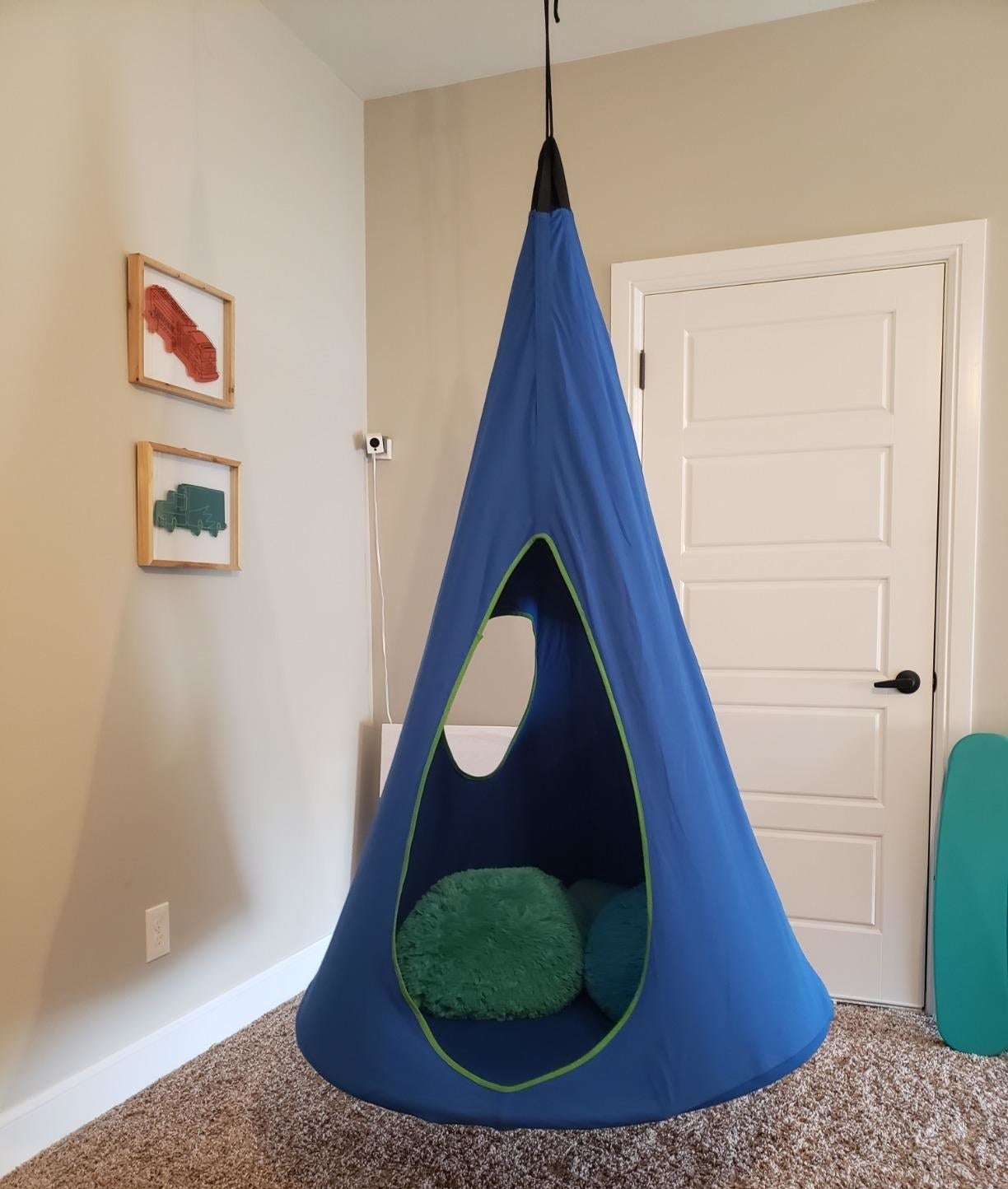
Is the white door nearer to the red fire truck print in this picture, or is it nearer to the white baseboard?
the red fire truck print

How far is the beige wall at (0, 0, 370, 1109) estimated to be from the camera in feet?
5.58

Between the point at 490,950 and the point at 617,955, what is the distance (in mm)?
236

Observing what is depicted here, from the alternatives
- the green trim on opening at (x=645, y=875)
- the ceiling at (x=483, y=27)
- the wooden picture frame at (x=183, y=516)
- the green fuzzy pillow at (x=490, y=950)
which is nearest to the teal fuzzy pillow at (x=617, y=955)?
the green fuzzy pillow at (x=490, y=950)

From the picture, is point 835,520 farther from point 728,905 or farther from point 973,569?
point 728,905

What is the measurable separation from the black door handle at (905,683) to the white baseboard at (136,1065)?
180cm

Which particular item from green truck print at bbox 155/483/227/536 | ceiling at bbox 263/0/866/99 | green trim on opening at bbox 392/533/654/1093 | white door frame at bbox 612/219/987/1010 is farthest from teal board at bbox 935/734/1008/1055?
ceiling at bbox 263/0/866/99

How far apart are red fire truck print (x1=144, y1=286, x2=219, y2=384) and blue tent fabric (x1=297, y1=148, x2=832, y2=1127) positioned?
2.84ft

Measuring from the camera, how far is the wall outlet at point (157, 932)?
77.8 inches

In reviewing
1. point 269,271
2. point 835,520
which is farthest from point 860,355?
point 269,271

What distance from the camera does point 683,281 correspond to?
2.55m

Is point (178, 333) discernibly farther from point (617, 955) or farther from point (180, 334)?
point (617, 955)

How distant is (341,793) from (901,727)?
1.63 meters

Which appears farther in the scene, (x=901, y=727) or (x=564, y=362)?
(x=901, y=727)

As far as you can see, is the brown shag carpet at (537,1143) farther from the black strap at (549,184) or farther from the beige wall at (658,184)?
the black strap at (549,184)
